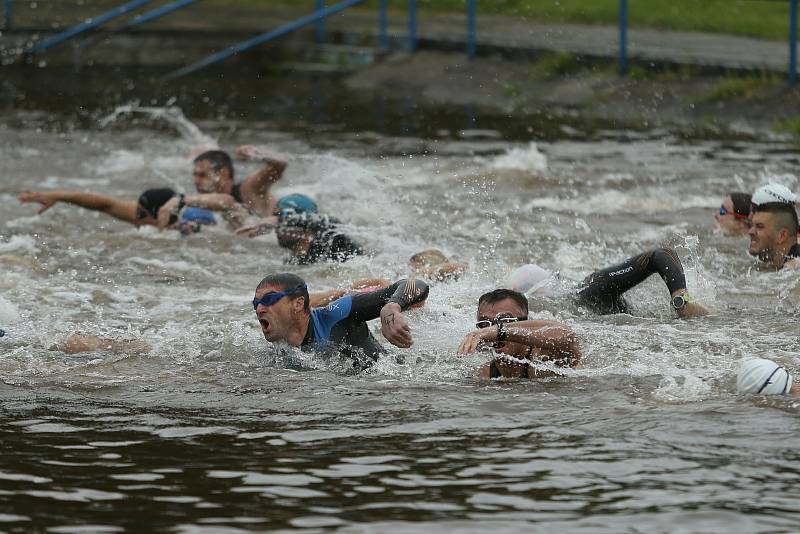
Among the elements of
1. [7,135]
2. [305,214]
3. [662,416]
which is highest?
[7,135]

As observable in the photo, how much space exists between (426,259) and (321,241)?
132cm

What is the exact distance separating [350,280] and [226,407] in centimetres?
399

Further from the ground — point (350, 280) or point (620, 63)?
point (620, 63)

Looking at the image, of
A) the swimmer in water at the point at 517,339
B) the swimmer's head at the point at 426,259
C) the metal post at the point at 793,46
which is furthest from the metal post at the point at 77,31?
the swimmer in water at the point at 517,339

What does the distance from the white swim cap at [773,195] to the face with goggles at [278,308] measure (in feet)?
13.9

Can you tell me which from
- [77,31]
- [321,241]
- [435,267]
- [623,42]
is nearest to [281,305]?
[435,267]

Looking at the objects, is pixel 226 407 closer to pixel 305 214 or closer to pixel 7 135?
pixel 305 214

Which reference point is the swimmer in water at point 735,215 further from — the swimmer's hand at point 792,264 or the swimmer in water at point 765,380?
the swimmer in water at point 765,380

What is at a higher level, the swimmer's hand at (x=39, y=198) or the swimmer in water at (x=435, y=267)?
the swimmer's hand at (x=39, y=198)

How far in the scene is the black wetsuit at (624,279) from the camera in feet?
34.2

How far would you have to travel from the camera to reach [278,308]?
900cm

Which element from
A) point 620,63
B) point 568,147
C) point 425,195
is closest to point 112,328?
point 425,195

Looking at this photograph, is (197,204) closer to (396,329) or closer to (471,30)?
(396,329)

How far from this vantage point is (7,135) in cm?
2028
